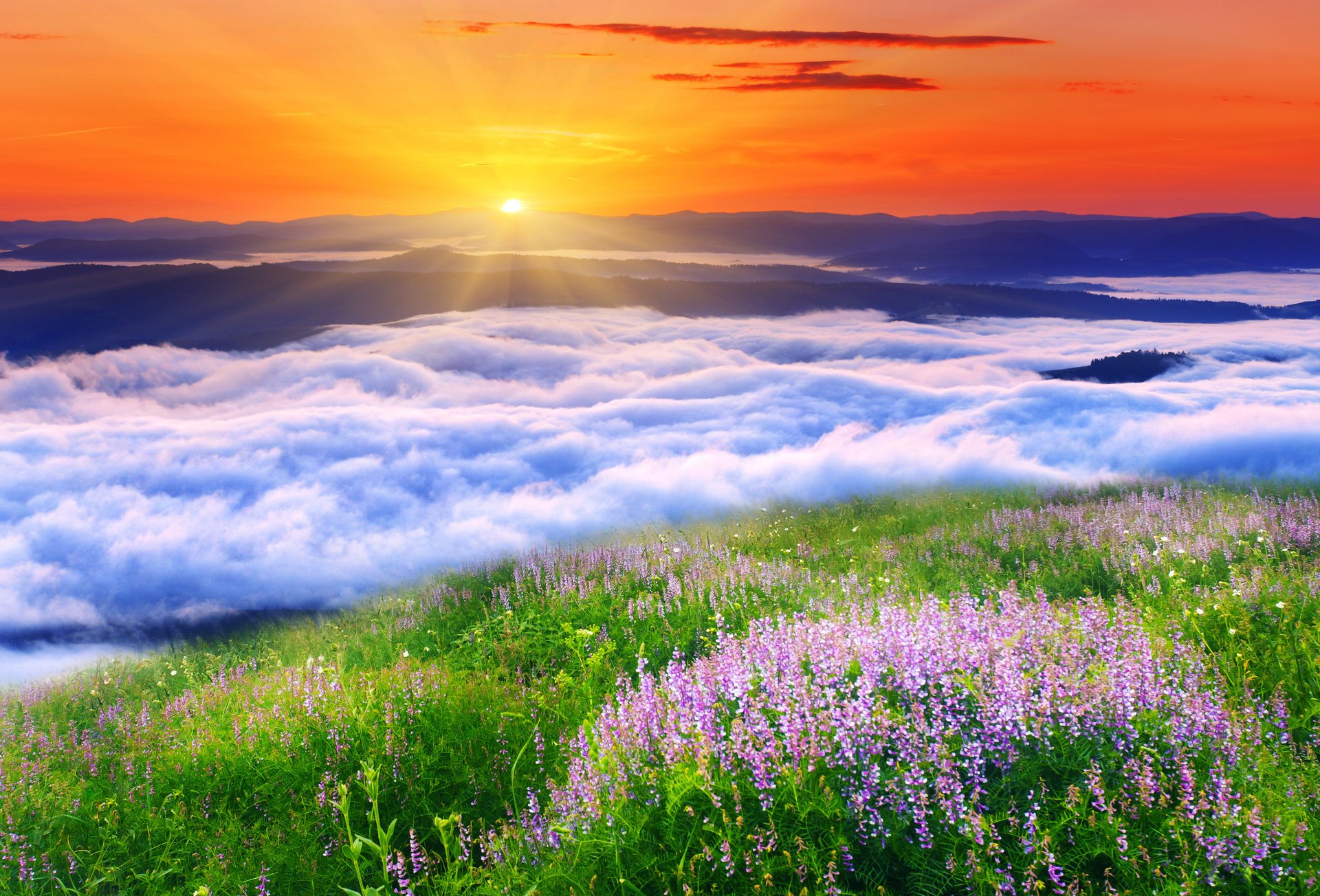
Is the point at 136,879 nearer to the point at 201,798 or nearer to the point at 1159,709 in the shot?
the point at 201,798

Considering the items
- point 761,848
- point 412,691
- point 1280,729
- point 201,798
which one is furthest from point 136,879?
point 1280,729

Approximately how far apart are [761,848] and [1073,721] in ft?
5.69

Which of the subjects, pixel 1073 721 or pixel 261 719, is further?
pixel 261 719

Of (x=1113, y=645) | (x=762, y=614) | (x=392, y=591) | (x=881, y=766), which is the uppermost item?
(x=1113, y=645)

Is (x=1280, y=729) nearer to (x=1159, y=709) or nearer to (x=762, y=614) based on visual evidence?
(x=1159, y=709)

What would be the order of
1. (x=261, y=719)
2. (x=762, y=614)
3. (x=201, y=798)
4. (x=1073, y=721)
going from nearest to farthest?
(x=1073, y=721)
(x=201, y=798)
(x=261, y=719)
(x=762, y=614)

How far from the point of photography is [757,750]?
429 cm

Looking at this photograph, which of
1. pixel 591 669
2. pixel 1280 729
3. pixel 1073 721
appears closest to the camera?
pixel 1073 721

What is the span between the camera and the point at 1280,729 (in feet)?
16.6

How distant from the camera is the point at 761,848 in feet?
12.4

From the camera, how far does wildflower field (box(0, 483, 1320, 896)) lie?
3.89 meters

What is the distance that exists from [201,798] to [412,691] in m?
1.61

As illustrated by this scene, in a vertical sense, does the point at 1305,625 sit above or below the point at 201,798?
above

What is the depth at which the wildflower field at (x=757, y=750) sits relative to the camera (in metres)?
3.89
